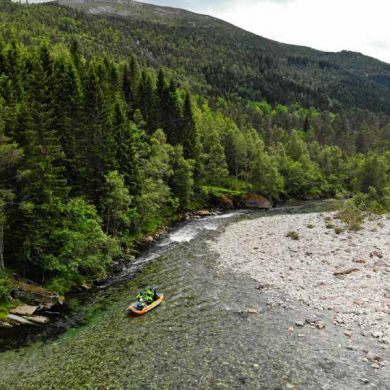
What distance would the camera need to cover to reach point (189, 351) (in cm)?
2097

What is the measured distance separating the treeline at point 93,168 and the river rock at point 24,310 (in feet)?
13.5

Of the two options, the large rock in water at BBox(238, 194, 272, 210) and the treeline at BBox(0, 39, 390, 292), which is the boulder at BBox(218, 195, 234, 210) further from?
the treeline at BBox(0, 39, 390, 292)

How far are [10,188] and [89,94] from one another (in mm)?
26265

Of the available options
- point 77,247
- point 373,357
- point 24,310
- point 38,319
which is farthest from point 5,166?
point 373,357

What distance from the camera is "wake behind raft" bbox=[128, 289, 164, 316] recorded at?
1064 inches

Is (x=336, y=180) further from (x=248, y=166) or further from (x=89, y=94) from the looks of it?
(x=89, y=94)

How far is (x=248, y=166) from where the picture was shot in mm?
108938

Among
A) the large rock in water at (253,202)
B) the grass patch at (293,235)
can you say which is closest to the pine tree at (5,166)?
the grass patch at (293,235)

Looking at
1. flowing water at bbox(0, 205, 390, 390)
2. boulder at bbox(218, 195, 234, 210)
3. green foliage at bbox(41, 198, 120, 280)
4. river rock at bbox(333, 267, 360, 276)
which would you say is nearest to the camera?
flowing water at bbox(0, 205, 390, 390)

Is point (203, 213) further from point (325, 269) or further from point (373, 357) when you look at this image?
point (373, 357)

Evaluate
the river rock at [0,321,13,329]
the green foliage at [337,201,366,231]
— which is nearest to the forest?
the river rock at [0,321,13,329]

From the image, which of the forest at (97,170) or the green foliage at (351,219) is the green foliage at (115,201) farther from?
the green foliage at (351,219)

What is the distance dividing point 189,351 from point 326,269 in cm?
1810

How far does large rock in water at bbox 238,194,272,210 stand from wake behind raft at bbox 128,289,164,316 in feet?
197
